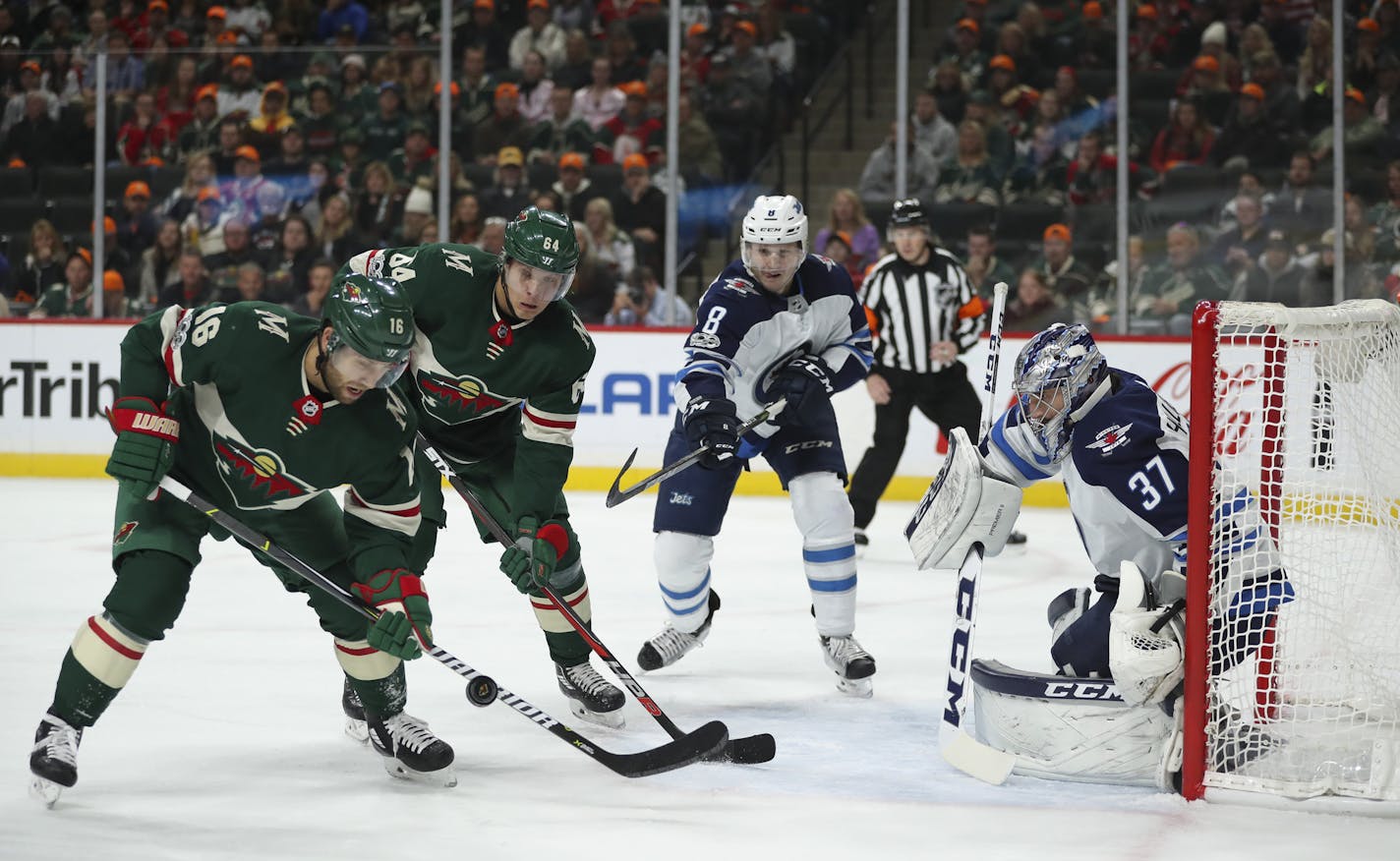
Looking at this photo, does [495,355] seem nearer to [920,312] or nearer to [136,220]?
[920,312]

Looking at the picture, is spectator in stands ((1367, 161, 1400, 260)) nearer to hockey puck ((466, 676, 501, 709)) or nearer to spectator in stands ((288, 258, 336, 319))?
spectator in stands ((288, 258, 336, 319))

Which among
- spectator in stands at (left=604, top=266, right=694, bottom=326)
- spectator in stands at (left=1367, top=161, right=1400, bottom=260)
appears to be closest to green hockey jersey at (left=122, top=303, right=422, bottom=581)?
spectator in stands at (left=604, top=266, right=694, bottom=326)

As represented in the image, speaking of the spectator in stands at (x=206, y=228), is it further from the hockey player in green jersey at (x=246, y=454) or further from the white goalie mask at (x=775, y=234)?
the hockey player in green jersey at (x=246, y=454)

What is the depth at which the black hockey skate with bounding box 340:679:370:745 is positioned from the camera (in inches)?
138

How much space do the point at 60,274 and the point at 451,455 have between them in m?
5.26

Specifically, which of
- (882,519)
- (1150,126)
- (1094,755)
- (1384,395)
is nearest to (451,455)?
(1094,755)

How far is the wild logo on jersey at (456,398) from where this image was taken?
357 cm

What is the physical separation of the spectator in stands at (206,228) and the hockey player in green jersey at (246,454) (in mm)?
5605

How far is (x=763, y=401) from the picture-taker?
166 inches

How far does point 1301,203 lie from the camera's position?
7.44m

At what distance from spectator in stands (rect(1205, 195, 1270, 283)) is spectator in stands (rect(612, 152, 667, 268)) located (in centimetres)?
247

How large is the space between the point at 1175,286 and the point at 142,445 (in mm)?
5569

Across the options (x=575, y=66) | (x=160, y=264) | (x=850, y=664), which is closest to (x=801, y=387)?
(x=850, y=664)

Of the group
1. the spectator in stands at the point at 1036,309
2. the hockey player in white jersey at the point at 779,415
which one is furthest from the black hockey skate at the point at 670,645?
the spectator in stands at the point at 1036,309
